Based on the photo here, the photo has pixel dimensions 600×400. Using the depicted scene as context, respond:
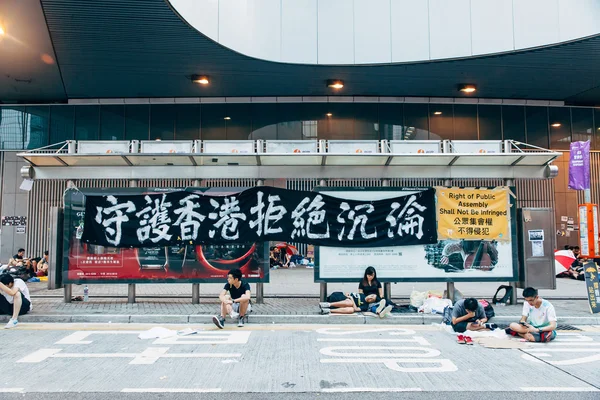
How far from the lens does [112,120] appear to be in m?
22.1

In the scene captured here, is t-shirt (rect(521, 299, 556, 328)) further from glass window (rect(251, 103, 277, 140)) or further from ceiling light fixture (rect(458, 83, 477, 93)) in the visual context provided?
glass window (rect(251, 103, 277, 140))

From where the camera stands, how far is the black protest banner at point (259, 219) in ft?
35.7

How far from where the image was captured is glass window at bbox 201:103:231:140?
2194 cm

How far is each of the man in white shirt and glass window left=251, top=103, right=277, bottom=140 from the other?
13.9 meters

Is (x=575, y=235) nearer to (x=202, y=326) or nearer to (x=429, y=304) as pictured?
(x=429, y=304)

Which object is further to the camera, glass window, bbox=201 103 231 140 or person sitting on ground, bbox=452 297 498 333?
glass window, bbox=201 103 231 140

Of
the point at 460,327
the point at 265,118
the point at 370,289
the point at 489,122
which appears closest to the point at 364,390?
the point at 460,327

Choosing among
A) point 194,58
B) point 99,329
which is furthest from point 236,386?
point 194,58

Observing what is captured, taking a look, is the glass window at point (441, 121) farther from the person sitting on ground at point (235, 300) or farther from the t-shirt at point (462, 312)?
the person sitting on ground at point (235, 300)

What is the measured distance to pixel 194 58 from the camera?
54.6 feet

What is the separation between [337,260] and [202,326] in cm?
347

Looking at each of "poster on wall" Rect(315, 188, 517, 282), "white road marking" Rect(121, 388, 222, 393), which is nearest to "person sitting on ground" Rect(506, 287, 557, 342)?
"poster on wall" Rect(315, 188, 517, 282)

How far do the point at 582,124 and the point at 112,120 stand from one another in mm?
23455

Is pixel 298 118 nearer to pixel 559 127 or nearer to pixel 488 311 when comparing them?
pixel 559 127
